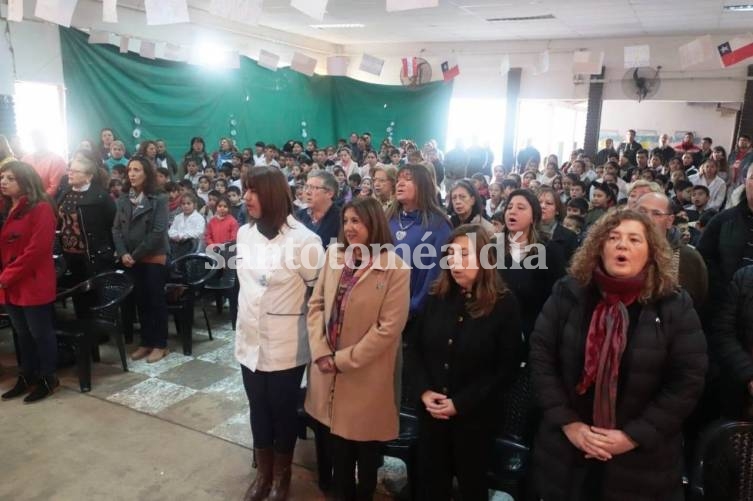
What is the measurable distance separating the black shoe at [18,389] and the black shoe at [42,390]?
73 millimetres

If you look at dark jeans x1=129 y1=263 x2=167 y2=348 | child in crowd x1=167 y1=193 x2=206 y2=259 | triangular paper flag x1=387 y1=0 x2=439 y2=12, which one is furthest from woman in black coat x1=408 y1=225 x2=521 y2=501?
child in crowd x1=167 y1=193 x2=206 y2=259

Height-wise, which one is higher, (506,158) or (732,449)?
(506,158)

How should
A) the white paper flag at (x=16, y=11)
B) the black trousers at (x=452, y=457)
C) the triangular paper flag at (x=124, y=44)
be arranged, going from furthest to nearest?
1. the triangular paper flag at (x=124, y=44)
2. the white paper flag at (x=16, y=11)
3. the black trousers at (x=452, y=457)

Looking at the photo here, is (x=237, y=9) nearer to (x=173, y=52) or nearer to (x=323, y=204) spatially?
(x=323, y=204)

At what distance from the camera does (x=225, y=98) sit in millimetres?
9859

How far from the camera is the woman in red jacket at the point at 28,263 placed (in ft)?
9.85

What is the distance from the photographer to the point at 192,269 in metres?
4.36

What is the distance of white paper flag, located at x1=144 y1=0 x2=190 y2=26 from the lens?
3271 millimetres

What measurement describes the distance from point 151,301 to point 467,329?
2.73 metres

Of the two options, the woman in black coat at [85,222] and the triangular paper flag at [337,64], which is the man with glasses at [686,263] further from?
the triangular paper flag at [337,64]

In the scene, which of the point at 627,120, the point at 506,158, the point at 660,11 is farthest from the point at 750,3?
the point at 627,120

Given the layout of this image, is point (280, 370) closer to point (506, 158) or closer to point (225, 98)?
point (225, 98)

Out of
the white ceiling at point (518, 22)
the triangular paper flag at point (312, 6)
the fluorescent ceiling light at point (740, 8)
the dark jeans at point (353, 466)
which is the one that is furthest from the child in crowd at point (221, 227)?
the fluorescent ceiling light at point (740, 8)

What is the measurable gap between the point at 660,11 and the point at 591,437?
7.61m
